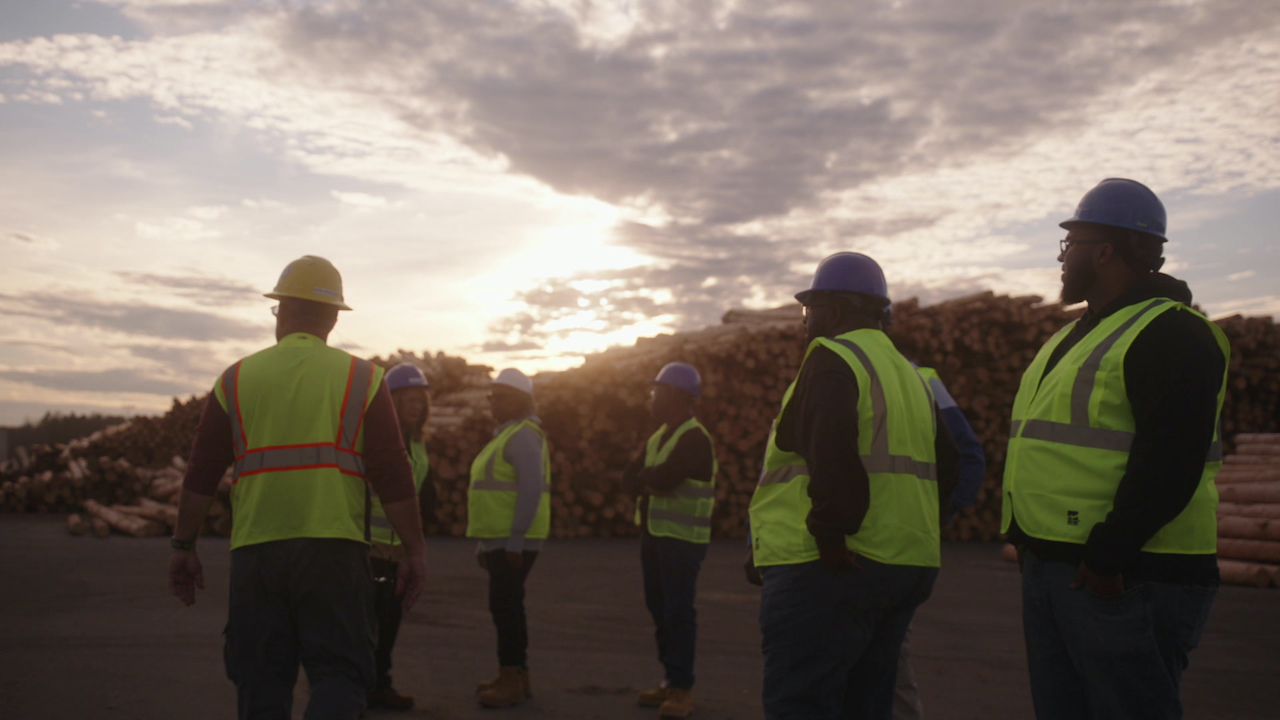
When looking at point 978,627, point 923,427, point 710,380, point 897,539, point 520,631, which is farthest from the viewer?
point 710,380

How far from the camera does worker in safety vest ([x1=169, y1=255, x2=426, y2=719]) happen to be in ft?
11.5

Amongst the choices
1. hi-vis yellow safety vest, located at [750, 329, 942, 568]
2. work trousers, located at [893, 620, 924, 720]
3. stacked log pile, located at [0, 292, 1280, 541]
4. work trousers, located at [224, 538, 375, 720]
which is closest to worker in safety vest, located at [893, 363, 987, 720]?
work trousers, located at [893, 620, 924, 720]

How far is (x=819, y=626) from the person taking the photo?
3.26 metres

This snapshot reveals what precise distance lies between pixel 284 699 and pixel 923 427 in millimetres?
2514

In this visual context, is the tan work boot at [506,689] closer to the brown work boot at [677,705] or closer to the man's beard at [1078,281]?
the brown work boot at [677,705]

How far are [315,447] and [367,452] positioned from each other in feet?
0.66

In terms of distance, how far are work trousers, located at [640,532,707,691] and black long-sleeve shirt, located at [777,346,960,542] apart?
8.91 ft

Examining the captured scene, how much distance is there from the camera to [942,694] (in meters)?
6.48

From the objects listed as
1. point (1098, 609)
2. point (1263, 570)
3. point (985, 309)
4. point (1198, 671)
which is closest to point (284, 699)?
point (1098, 609)

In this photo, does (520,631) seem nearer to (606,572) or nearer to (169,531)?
(606,572)

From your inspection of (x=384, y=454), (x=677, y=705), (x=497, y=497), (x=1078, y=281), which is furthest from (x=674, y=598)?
(x=1078, y=281)

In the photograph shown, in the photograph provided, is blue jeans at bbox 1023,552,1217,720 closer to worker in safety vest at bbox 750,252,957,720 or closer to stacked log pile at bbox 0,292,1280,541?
worker in safety vest at bbox 750,252,957,720

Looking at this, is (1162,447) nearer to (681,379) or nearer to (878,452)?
(878,452)

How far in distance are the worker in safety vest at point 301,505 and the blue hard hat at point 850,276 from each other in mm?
1759
